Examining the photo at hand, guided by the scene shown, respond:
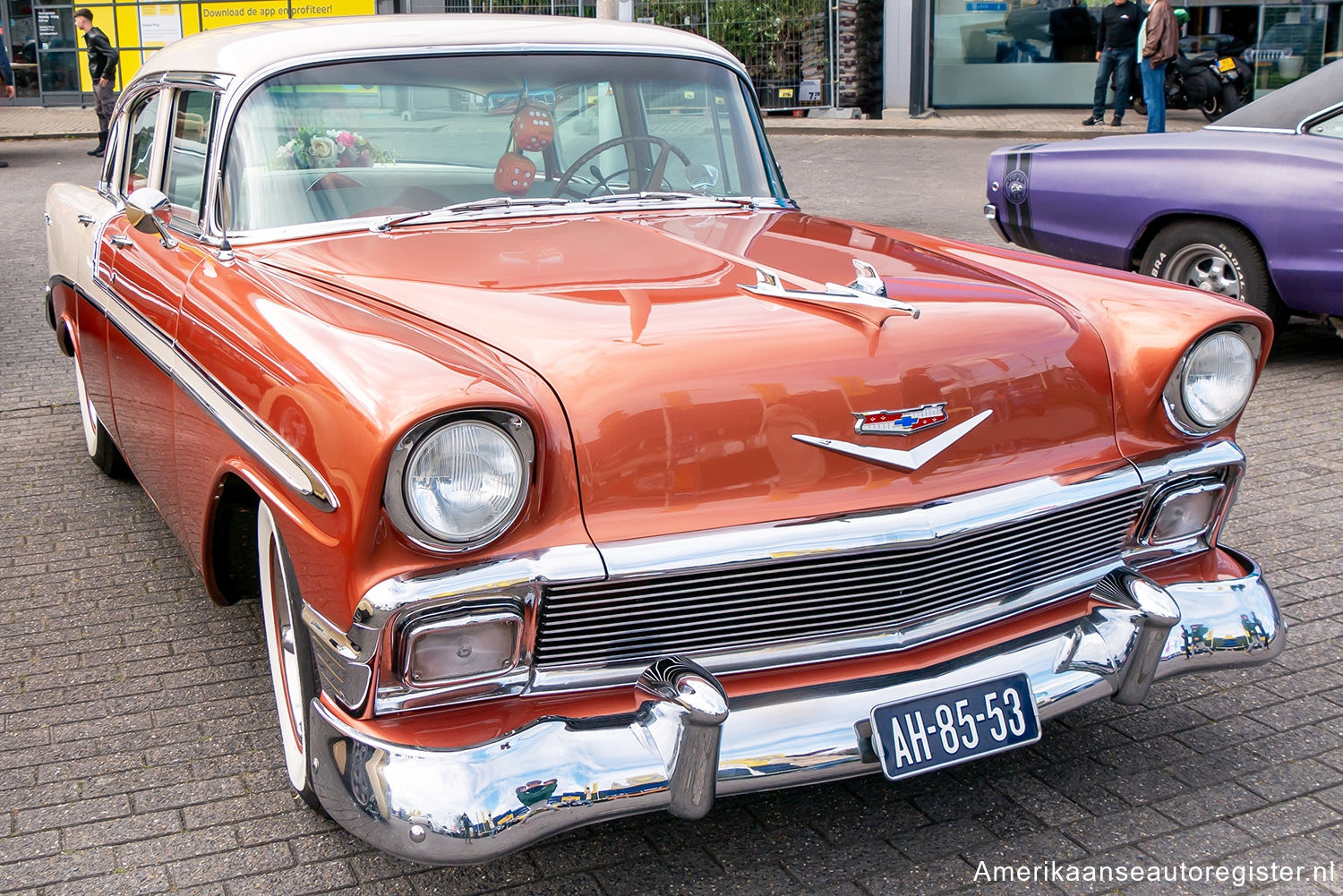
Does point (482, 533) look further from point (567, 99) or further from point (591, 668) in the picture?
point (567, 99)

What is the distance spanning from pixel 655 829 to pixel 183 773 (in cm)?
109

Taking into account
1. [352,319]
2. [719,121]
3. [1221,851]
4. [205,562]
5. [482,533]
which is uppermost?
[719,121]

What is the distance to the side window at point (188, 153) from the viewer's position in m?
3.43

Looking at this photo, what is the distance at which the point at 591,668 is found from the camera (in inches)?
89.6

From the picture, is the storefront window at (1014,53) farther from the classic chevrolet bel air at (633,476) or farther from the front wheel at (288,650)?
the front wheel at (288,650)

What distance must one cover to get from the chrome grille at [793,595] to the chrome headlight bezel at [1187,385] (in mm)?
290

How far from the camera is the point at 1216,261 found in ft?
20.4

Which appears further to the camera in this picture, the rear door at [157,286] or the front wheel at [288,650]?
the rear door at [157,286]

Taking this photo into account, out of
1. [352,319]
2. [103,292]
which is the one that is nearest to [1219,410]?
[352,319]

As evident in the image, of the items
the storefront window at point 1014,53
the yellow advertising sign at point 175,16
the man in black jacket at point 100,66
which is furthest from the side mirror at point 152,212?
the yellow advertising sign at point 175,16

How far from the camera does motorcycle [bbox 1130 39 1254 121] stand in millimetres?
15406

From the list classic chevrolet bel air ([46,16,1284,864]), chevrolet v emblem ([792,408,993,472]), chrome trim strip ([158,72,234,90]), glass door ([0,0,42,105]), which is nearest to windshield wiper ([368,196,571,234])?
classic chevrolet bel air ([46,16,1284,864])

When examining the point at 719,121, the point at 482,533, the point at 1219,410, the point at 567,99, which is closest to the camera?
the point at 482,533

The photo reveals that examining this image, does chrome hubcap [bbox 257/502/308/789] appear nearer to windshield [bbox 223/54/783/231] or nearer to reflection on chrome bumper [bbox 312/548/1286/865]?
reflection on chrome bumper [bbox 312/548/1286/865]
